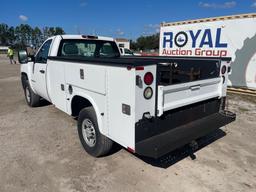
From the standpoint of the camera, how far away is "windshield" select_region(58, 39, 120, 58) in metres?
4.84

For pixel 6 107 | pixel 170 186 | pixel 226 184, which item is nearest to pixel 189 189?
pixel 170 186

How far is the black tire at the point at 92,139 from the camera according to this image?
3.35 m

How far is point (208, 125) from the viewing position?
3465 millimetres

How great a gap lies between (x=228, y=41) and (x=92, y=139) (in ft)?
26.0

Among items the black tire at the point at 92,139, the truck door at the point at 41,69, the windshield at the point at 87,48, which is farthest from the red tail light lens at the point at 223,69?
the truck door at the point at 41,69

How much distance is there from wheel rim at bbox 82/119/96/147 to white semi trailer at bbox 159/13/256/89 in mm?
7524

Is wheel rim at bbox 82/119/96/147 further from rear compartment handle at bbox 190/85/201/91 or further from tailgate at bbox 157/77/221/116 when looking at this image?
rear compartment handle at bbox 190/85/201/91

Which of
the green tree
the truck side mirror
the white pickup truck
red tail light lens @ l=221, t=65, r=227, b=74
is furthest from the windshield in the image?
the green tree

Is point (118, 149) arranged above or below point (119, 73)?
below

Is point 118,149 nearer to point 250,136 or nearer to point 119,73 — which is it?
point 119,73

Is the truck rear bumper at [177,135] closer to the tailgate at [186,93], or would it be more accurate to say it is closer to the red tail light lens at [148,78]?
the tailgate at [186,93]

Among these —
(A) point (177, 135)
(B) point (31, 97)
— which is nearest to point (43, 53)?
(B) point (31, 97)

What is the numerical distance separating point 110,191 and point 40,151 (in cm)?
175

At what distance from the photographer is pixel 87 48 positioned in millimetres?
5352
